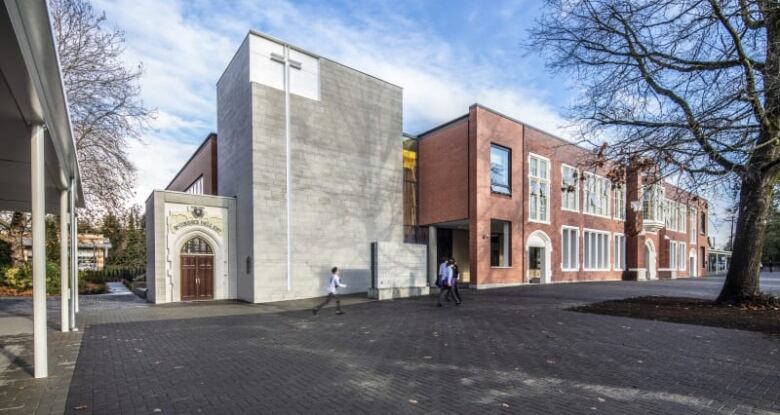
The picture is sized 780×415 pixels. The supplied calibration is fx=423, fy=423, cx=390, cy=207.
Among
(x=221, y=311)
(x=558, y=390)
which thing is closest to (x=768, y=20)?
(x=558, y=390)

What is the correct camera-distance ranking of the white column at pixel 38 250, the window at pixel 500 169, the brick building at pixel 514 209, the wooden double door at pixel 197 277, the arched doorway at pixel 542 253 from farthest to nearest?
1. the arched doorway at pixel 542 253
2. the window at pixel 500 169
3. the brick building at pixel 514 209
4. the wooden double door at pixel 197 277
5. the white column at pixel 38 250

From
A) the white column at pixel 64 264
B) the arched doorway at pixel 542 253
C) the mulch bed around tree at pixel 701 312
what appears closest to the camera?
the white column at pixel 64 264

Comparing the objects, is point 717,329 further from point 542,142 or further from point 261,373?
point 542,142

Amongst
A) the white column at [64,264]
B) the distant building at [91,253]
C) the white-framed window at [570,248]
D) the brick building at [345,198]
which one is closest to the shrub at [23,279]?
the brick building at [345,198]

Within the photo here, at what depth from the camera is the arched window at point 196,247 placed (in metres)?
18.6

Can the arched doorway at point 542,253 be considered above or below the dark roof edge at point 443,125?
below

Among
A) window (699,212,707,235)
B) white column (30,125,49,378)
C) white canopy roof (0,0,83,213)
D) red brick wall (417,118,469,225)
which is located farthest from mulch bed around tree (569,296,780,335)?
window (699,212,707,235)

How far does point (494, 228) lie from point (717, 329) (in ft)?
57.3

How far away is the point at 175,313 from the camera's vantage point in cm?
1424

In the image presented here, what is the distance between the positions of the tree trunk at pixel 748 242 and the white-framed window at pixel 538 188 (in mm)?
12036

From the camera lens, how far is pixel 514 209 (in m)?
24.0

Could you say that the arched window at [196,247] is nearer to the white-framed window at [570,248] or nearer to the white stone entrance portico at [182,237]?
the white stone entrance portico at [182,237]

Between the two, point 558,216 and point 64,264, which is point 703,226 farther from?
point 64,264

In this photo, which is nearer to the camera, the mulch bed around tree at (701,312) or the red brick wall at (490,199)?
the mulch bed around tree at (701,312)
